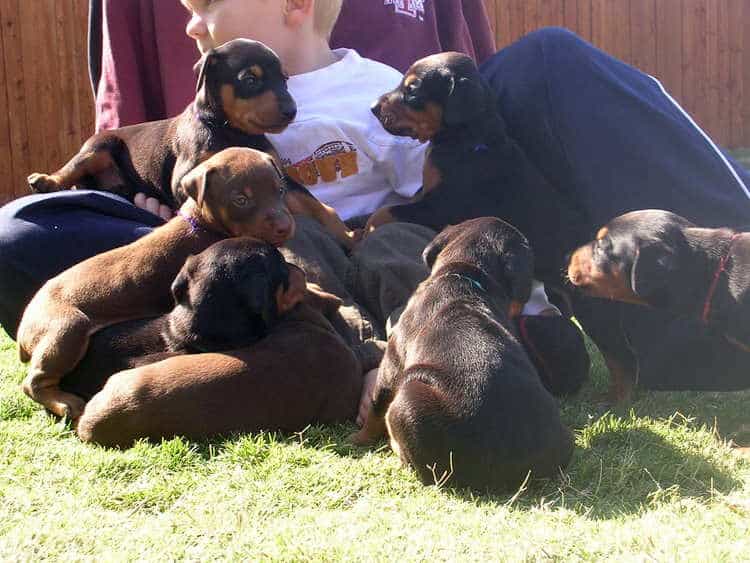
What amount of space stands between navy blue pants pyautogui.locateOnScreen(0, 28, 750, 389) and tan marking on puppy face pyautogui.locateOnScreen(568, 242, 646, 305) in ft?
0.60

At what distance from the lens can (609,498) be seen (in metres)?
3.07

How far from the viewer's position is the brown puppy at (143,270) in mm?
3867

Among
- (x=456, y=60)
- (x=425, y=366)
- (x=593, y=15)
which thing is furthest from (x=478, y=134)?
(x=593, y=15)

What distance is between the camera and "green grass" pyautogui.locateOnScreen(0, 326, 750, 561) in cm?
266

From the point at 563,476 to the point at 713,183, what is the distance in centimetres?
194

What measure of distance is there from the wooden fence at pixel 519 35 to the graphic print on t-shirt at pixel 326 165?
7.98 m

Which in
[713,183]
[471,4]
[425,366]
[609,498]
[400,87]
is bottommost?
[609,498]

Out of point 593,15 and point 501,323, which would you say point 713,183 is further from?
point 593,15

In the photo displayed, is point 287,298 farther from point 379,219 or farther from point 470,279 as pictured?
point 379,219

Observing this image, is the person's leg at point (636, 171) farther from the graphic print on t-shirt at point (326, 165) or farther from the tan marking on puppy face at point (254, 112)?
the tan marking on puppy face at point (254, 112)

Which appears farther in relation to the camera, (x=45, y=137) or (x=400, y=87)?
(x=45, y=137)

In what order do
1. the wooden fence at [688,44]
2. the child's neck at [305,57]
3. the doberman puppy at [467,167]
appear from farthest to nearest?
the wooden fence at [688,44], the child's neck at [305,57], the doberman puppy at [467,167]

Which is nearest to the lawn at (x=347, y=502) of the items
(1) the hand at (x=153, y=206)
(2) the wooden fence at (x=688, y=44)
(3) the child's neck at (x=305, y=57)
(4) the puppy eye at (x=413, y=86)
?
(1) the hand at (x=153, y=206)

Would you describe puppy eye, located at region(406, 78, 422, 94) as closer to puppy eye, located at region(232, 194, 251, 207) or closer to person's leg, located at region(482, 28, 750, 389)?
person's leg, located at region(482, 28, 750, 389)
